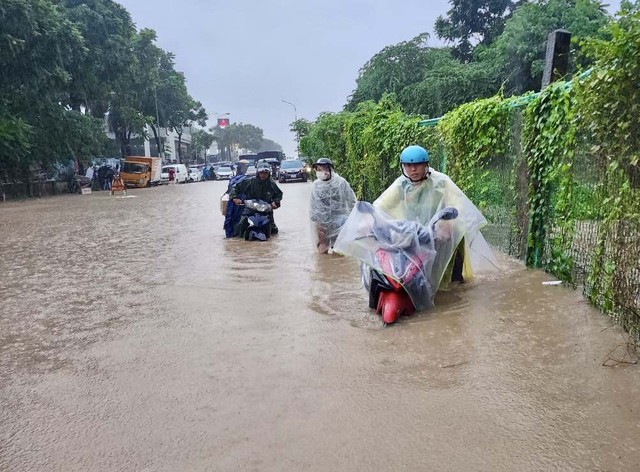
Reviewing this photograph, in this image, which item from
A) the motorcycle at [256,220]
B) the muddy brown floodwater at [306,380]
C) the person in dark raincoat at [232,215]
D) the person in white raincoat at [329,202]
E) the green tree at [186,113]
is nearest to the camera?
the muddy brown floodwater at [306,380]

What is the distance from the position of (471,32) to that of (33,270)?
31686 millimetres

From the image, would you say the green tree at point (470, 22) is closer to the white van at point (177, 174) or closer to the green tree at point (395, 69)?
the green tree at point (395, 69)

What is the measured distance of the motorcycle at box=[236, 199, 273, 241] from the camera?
33.0 feet

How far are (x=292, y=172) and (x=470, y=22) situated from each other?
532 inches

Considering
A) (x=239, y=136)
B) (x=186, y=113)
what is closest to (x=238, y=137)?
(x=239, y=136)

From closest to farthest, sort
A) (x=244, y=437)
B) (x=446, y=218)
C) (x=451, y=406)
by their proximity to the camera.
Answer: (x=244, y=437) → (x=451, y=406) → (x=446, y=218)

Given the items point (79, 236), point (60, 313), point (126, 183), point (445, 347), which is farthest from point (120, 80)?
point (445, 347)

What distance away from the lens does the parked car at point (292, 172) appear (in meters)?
34.3

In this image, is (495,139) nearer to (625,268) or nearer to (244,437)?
(625,268)

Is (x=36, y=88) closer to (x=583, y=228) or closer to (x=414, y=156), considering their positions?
(x=414, y=156)

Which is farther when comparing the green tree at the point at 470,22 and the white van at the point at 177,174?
the white van at the point at 177,174

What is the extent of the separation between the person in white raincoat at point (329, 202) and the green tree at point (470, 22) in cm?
2774

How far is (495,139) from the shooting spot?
21.1 feet

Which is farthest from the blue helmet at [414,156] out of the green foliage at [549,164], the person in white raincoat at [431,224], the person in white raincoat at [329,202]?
the person in white raincoat at [329,202]
